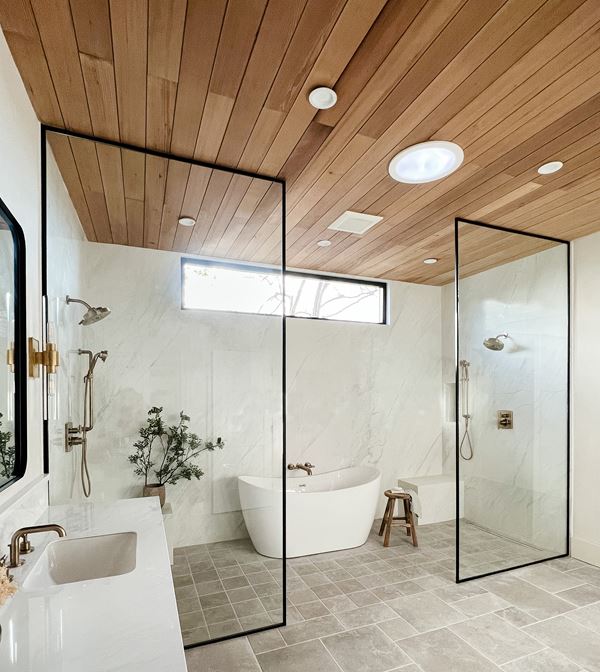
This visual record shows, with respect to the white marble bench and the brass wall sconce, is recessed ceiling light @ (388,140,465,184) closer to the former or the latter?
the brass wall sconce

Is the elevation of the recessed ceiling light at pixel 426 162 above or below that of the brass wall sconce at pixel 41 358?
above

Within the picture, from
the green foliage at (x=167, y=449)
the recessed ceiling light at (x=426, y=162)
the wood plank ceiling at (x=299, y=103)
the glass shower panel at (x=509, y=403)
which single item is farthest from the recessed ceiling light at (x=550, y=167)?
the green foliage at (x=167, y=449)

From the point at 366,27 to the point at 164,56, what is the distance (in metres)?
0.71

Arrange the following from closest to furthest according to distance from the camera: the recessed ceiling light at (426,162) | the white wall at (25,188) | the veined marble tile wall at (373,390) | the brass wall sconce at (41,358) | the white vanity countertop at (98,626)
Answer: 1. the white vanity countertop at (98,626)
2. the white wall at (25,188)
3. the brass wall sconce at (41,358)
4. the recessed ceiling light at (426,162)
5. the veined marble tile wall at (373,390)

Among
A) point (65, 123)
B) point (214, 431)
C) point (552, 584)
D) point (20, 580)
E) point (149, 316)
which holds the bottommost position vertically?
point (552, 584)

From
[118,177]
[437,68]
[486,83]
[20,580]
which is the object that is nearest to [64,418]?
[20,580]

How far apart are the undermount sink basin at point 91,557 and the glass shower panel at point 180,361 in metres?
0.36

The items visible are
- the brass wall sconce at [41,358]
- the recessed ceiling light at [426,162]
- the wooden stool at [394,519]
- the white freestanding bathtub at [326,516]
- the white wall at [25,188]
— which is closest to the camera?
the white wall at [25,188]

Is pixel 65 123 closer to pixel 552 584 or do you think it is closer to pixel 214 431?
pixel 214 431

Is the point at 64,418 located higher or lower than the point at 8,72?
lower

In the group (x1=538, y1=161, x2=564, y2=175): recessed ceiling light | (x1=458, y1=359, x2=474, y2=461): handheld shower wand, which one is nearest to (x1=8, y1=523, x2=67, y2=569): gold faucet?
(x1=458, y1=359, x2=474, y2=461): handheld shower wand

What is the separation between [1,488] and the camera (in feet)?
4.64

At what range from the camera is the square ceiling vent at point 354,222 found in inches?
121

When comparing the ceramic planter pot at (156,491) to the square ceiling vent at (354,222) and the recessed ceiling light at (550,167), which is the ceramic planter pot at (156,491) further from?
the recessed ceiling light at (550,167)
